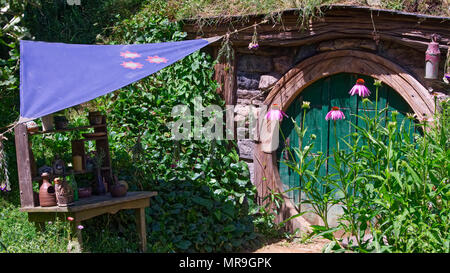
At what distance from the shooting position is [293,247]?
16.7ft

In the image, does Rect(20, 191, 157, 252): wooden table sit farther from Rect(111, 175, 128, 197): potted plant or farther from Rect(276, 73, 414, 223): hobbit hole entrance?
Rect(276, 73, 414, 223): hobbit hole entrance

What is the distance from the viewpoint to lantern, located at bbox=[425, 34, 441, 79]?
4.12m

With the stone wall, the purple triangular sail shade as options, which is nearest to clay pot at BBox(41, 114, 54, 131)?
the purple triangular sail shade

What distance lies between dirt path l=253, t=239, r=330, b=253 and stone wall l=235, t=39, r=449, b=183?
29.8 inches

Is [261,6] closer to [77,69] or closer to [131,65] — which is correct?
[131,65]

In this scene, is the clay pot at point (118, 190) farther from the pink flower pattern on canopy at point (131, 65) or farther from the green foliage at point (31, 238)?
the pink flower pattern on canopy at point (131, 65)

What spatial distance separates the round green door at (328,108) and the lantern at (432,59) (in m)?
0.46

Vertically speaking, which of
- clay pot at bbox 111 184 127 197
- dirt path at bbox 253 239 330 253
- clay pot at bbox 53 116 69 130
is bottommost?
dirt path at bbox 253 239 330 253

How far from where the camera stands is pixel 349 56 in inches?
187

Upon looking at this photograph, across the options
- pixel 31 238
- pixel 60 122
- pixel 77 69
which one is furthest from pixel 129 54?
pixel 31 238

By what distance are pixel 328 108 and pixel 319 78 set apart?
29 cm

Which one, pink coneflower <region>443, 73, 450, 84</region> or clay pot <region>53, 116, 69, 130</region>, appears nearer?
pink coneflower <region>443, 73, 450, 84</region>

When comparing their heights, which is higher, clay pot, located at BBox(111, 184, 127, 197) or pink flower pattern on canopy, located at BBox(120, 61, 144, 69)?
pink flower pattern on canopy, located at BBox(120, 61, 144, 69)

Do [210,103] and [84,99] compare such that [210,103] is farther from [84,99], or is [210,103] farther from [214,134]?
[84,99]
